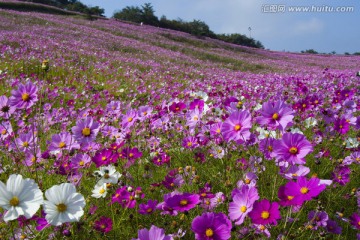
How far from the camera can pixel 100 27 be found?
2556cm

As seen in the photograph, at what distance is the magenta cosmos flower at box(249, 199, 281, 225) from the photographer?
1316 millimetres

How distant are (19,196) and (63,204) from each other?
0.55 ft

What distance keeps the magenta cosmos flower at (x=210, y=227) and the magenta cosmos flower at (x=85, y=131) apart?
99 centimetres

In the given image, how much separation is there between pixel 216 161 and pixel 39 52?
9.45 meters

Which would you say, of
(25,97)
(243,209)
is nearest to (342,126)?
(243,209)

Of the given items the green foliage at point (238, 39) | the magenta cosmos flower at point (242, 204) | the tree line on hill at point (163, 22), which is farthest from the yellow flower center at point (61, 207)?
the green foliage at point (238, 39)

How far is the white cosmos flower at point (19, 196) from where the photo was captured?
117 centimetres

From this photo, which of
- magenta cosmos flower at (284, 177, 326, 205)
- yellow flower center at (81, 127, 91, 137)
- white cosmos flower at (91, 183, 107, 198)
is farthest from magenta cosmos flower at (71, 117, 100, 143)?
magenta cosmos flower at (284, 177, 326, 205)

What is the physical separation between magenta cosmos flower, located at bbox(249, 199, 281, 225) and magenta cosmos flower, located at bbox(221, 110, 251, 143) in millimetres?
462

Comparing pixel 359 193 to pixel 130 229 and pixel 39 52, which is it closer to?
pixel 130 229

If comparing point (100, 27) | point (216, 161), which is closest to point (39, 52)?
point (216, 161)

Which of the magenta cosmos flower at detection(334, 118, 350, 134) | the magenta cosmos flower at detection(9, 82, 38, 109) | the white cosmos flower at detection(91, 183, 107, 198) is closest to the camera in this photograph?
the white cosmos flower at detection(91, 183, 107, 198)

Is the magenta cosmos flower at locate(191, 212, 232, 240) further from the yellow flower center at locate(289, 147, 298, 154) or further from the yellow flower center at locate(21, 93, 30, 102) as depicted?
the yellow flower center at locate(21, 93, 30, 102)

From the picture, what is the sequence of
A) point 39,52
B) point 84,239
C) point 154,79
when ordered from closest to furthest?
point 84,239, point 154,79, point 39,52
